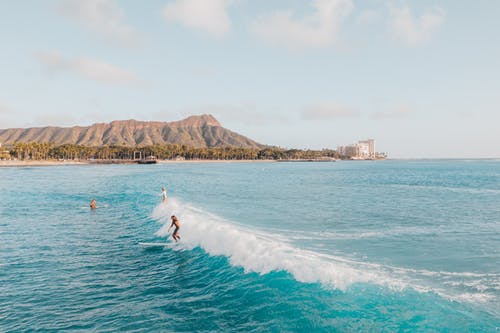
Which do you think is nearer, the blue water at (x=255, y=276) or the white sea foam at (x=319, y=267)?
the blue water at (x=255, y=276)

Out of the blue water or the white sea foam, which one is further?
the white sea foam

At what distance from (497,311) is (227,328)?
9.01 m

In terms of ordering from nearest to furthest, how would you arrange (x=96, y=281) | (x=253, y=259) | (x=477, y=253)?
(x=96, y=281), (x=253, y=259), (x=477, y=253)

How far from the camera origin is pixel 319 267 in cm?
1611

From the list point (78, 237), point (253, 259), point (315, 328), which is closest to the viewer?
point (315, 328)

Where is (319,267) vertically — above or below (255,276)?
above

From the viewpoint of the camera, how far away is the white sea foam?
1436cm

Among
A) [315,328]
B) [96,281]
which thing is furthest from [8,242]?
[315,328]

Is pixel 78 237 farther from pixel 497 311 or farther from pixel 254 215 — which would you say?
pixel 497 311

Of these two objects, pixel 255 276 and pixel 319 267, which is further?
pixel 255 276

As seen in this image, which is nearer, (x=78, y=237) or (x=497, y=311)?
(x=497, y=311)

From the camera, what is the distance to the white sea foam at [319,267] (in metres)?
14.4

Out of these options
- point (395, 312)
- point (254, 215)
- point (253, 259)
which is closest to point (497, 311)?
point (395, 312)

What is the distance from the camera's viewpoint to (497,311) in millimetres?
12000
